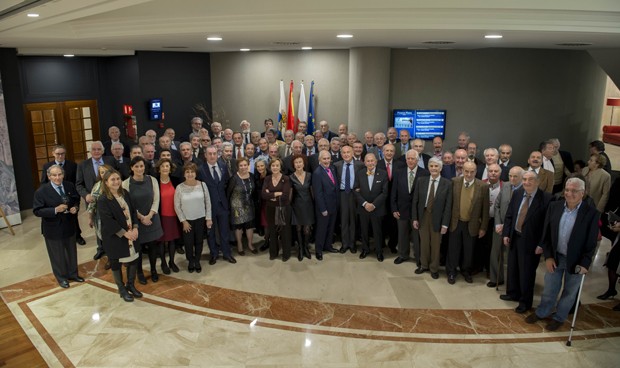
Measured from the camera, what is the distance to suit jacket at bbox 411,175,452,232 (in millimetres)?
6020

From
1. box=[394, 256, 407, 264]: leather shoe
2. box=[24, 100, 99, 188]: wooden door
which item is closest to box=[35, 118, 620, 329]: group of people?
box=[394, 256, 407, 264]: leather shoe

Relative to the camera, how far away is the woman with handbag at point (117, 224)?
5289 millimetres

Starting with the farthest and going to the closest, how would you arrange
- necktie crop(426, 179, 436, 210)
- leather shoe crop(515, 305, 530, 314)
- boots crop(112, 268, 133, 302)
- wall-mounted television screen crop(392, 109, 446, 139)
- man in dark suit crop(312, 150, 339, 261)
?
wall-mounted television screen crop(392, 109, 446, 139)
man in dark suit crop(312, 150, 339, 261)
necktie crop(426, 179, 436, 210)
boots crop(112, 268, 133, 302)
leather shoe crop(515, 305, 530, 314)

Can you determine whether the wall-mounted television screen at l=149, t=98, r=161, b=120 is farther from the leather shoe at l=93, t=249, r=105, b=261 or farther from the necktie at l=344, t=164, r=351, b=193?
the necktie at l=344, t=164, r=351, b=193

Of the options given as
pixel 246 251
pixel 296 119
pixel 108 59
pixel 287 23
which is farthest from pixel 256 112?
pixel 287 23

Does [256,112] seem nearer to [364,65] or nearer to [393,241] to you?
[364,65]

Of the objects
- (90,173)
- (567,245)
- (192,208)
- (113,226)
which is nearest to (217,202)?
(192,208)

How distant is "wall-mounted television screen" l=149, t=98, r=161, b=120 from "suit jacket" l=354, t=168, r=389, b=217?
6319 mm

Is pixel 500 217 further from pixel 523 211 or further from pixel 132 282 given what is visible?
pixel 132 282

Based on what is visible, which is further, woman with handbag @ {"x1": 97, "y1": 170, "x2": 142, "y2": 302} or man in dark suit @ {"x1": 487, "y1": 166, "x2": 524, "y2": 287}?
man in dark suit @ {"x1": 487, "y1": 166, "x2": 524, "y2": 287}

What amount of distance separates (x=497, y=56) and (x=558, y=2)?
18.7ft

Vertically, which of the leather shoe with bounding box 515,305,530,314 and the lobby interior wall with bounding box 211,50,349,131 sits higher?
the lobby interior wall with bounding box 211,50,349,131

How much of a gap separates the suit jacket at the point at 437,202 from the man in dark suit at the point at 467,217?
2.4 inches

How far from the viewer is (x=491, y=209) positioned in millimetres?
5941
